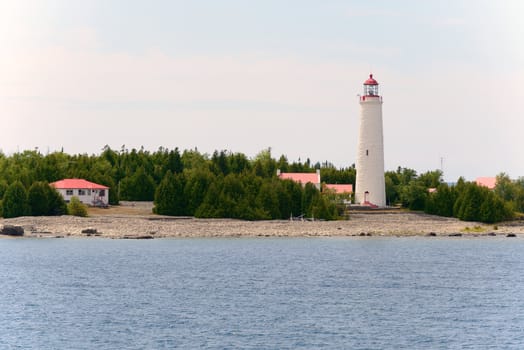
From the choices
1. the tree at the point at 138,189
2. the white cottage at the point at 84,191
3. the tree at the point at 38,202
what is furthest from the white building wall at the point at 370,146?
the tree at the point at 38,202

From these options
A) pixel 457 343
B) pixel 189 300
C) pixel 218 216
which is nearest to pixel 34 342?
pixel 189 300

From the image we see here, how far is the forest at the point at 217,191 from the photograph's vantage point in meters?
105

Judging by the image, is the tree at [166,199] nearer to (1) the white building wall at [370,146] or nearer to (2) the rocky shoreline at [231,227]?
(2) the rocky shoreline at [231,227]

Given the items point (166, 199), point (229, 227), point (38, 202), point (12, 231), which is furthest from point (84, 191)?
point (229, 227)

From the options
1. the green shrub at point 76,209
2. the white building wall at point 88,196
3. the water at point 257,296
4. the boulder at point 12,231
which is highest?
the white building wall at point 88,196

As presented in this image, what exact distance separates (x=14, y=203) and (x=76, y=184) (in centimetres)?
1403

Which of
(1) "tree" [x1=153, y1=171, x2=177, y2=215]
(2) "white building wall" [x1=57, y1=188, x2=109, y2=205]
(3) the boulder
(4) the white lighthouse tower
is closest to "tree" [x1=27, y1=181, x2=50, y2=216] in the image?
(3) the boulder

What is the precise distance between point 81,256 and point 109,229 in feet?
67.6

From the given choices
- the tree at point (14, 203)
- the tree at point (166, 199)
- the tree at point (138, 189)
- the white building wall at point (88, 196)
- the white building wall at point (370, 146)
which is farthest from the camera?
the tree at point (138, 189)

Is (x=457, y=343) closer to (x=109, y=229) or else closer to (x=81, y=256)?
(x=81, y=256)

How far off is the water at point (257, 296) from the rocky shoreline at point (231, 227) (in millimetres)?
9671

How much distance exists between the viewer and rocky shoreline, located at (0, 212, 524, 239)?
9569 centimetres

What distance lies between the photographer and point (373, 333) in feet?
139

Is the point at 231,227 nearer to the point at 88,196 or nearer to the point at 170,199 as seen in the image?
the point at 170,199
